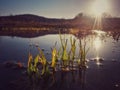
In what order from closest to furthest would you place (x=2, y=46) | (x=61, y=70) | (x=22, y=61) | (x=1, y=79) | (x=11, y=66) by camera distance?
1. (x=1, y=79)
2. (x=61, y=70)
3. (x=11, y=66)
4. (x=22, y=61)
5. (x=2, y=46)

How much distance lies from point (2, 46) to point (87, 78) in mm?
7041

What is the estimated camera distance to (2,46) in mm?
13969

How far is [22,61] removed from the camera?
10164 mm

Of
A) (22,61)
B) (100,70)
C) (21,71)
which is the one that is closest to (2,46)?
(22,61)

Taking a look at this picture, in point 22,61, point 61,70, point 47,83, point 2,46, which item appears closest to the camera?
point 47,83

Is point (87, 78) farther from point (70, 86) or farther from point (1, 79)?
point (1, 79)

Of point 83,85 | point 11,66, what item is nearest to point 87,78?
point 83,85

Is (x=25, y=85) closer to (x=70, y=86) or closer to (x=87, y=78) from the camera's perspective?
(x=70, y=86)

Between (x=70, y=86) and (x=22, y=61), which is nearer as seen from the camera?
(x=70, y=86)

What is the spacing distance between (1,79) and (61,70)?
1.94 m

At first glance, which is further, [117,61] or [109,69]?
[117,61]

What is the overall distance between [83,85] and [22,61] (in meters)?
3.41

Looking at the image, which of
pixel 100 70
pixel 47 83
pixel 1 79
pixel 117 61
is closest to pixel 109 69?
pixel 100 70

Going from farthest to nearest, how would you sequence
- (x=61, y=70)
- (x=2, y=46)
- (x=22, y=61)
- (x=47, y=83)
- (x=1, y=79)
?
(x=2, y=46) < (x=22, y=61) < (x=61, y=70) < (x=1, y=79) < (x=47, y=83)
